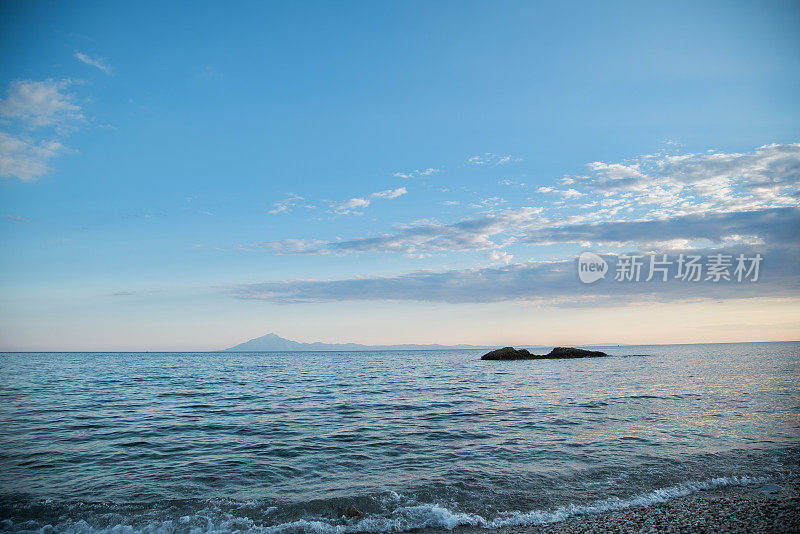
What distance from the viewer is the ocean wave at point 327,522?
9820mm

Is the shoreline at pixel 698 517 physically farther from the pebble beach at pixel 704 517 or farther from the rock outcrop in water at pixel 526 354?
the rock outcrop in water at pixel 526 354

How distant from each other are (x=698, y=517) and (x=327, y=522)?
367 inches

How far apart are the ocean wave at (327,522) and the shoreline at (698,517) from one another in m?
0.28

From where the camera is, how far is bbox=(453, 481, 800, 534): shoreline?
30.8 feet

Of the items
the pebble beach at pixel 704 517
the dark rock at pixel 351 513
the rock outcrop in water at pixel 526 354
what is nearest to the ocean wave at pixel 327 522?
the dark rock at pixel 351 513

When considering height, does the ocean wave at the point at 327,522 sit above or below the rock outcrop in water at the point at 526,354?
above

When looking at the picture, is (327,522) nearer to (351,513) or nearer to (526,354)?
(351,513)

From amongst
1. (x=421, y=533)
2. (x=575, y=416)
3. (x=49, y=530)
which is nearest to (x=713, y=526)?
(x=421, y=533)

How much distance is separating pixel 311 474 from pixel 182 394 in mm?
26119

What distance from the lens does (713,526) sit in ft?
30.8

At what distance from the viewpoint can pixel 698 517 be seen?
9.95m

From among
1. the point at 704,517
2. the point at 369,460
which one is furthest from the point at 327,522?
the point at 704,517

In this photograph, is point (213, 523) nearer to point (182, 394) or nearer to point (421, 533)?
point (421, 533)

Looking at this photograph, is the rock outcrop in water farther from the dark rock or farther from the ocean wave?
the dark rock
